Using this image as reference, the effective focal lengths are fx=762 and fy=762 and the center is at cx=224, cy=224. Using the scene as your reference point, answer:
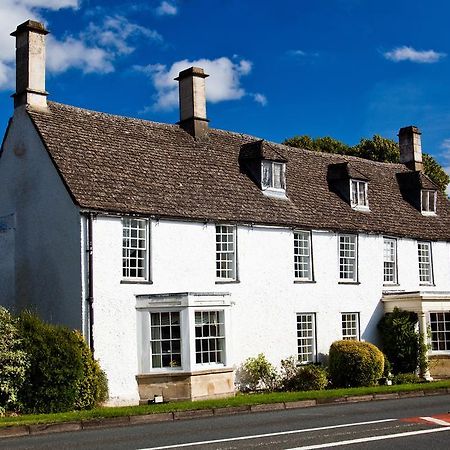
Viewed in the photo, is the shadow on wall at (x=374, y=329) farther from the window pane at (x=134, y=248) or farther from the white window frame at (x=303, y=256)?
the window pane at (x=134, y=248)

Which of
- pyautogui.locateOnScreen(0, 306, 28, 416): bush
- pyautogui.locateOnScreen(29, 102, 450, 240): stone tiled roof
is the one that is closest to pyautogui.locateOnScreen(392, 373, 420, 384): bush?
pyautogui.locateOnScreen(29, 102, 450, 240): stone tiled roof

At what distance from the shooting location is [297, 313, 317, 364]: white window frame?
28.3 meters

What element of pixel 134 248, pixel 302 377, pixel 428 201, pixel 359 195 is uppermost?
pixel 428 201

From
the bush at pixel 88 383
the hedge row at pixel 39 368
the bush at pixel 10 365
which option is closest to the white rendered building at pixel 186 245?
the bush at pixel 88 383

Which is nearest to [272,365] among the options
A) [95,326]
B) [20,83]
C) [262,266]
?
[262,266]

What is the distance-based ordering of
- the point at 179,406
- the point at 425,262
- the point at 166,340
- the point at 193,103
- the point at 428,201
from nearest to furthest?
the point at 179,406, the point at 166,340, the point at 193,103, the point at 425,262, the point at 428,201

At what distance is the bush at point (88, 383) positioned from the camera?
68.2 feet

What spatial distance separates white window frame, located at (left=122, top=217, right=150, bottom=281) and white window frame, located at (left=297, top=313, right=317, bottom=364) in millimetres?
7277

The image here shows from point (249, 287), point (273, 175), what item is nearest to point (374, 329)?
point (249, 287)

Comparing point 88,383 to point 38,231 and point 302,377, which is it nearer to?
point 38,231

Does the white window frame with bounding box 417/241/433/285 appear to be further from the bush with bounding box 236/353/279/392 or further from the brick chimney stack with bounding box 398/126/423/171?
the bush with bounding box 236/353/279/392

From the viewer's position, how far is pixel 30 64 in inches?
984

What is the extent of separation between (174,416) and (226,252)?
8942 mm

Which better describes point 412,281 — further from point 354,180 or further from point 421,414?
point 421,414
